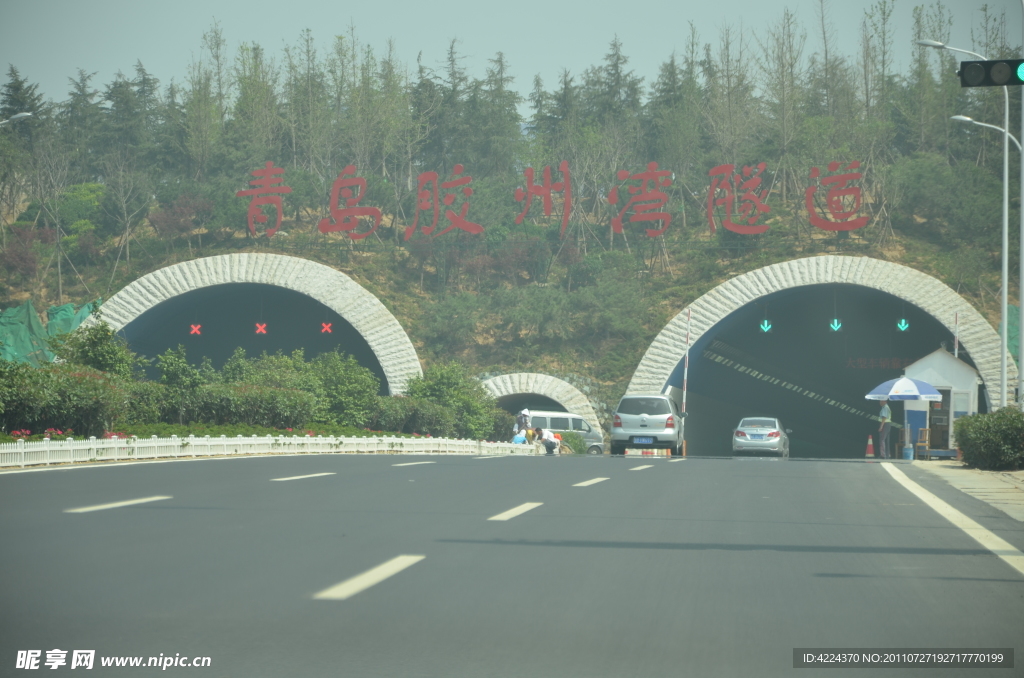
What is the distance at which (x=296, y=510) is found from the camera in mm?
9070

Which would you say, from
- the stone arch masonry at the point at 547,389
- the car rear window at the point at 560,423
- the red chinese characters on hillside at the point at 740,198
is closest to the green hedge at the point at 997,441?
the car rear window at the point at 560,423

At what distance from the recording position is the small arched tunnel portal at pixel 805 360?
39.0 meters

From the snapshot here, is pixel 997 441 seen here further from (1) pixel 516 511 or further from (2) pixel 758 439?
(2) pixel 758 439

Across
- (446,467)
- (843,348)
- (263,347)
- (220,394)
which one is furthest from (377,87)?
(446,467)

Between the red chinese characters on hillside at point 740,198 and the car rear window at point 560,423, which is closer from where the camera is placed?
the car rear window at point 560,423

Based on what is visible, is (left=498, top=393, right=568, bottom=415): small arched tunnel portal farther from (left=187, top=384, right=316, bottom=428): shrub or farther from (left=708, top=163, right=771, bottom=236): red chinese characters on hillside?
(left=187, top=384, right=316, bottom=428): shrub

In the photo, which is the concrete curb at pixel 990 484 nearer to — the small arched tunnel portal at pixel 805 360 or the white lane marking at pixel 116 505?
the white lane marking at pixel 116 505

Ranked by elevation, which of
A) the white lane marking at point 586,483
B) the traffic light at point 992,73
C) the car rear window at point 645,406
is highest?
the traffic light at point 992,73

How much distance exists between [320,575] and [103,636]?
1.58 metres

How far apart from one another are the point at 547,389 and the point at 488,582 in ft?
97.3

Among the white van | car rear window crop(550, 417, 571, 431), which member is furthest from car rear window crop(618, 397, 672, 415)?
car rear window crop(550, 417, 571, 431)

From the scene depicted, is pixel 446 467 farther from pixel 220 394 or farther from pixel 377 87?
pixel 377 87

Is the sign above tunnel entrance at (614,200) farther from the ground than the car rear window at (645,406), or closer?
farther from the ground

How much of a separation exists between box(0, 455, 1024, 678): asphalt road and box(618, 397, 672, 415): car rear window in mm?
15016
